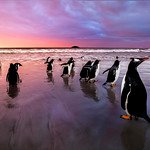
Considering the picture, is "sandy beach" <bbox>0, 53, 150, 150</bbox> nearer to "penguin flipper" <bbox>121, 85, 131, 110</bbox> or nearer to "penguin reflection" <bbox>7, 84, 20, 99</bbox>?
"penguin reflection" <bbox>7, 84, 20, 99</bbox>

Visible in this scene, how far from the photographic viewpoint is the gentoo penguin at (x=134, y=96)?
583 centimetres

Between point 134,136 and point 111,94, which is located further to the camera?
point 111,94

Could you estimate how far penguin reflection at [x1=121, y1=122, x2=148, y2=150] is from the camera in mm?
4613

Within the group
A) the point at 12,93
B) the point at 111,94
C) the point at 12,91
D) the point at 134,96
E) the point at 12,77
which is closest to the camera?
the point at 134,96

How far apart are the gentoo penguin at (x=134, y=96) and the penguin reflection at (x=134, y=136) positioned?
0.30 m

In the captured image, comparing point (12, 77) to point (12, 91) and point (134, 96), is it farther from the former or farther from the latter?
point (134, 96)

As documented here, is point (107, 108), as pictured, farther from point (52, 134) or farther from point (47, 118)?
point (52, 134)

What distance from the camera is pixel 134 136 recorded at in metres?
5.05

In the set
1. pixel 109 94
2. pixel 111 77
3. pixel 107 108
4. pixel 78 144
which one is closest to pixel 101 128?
pixel 78 144

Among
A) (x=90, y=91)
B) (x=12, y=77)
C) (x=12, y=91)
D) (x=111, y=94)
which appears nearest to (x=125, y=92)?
(x=111, y=94)

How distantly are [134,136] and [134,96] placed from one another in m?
1.12

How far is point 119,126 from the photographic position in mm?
5574

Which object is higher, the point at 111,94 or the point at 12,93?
the point at 111,94

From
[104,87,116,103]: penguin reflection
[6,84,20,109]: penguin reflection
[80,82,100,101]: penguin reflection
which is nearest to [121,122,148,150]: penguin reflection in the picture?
[104,87,116,103]: penguin reflection
